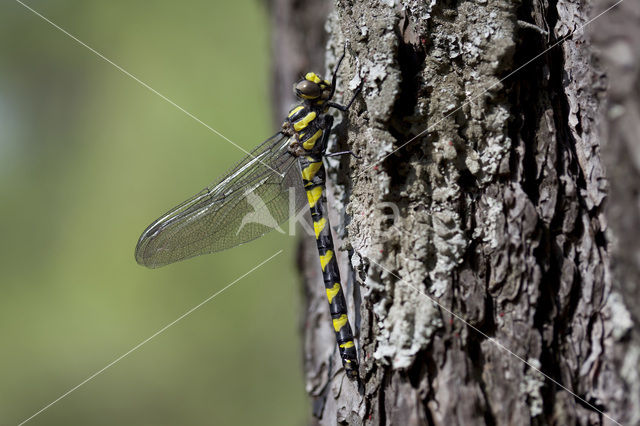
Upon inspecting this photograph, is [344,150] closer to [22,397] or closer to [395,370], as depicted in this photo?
[395,370]

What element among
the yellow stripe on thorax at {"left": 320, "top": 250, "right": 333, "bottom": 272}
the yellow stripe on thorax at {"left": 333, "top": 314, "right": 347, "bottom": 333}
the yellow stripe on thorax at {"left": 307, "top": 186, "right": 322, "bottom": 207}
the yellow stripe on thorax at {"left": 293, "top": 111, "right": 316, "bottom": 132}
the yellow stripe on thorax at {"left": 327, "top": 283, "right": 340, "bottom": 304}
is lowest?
the yellow stripe on thorax at {"left": 333, "top": 314, "right": 347, "bottom": 333}

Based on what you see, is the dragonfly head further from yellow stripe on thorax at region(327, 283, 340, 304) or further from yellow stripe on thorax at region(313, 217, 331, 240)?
yellow stripe on thorax at region(327, 283, 340, 304)

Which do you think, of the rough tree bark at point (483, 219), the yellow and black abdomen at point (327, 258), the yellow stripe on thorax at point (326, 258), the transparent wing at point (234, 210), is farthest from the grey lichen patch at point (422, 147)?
the transparent wing at point (234, 210)

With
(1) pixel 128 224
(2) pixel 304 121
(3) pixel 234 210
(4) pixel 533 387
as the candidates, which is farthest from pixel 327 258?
(1) pixel 128 224

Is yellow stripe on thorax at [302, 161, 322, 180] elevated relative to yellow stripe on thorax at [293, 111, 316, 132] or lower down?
lower down

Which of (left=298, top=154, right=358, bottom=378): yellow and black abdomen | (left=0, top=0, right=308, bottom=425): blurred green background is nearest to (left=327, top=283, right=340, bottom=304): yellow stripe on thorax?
(left=298, top=154, right=358, bottom=378): yellow and black abdomen

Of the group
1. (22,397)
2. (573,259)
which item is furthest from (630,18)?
(22,397)

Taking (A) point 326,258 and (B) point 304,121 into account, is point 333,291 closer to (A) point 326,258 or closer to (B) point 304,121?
(A) point 326,258
